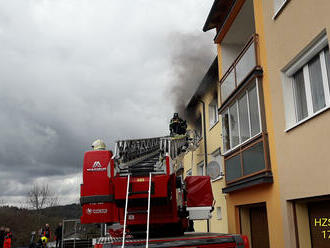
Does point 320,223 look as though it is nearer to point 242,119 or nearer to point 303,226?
point 303,226

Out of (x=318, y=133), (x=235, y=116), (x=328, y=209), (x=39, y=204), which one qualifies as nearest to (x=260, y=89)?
(x=235, y=116)

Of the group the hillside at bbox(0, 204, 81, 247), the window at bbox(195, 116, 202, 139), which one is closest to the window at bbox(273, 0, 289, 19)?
the window at bbox(195, 116, 202, 139)

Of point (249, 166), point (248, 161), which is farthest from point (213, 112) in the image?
point (249, 166)

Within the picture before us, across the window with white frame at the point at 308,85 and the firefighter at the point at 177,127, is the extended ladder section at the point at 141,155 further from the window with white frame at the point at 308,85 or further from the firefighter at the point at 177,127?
the firefighter at the point at 177,127

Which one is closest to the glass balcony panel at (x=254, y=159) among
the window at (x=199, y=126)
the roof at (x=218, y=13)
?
the roof at (x=218, y=13)

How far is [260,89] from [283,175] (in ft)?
7.89

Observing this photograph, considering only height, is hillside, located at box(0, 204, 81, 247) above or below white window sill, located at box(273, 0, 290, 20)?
below

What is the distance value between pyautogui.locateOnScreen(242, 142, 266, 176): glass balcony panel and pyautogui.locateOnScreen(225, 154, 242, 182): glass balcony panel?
473 mm

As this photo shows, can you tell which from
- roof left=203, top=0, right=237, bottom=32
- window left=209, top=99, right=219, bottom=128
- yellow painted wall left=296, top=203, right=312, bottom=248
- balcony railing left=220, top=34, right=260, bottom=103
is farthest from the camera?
window left=209, top=99, right=219, bottom=128

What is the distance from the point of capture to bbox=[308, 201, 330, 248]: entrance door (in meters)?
6.67

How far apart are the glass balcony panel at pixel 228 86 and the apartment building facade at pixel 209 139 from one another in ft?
7.09

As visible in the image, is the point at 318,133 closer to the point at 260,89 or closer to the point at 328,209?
the point at 328,209

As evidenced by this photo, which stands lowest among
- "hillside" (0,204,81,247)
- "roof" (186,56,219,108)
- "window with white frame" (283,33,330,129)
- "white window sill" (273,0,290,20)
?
"hillside" (0,204,81,247)

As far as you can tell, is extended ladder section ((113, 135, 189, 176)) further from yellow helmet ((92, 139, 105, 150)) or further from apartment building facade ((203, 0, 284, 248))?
apartment building facade ((203, 0, 284, 248))
